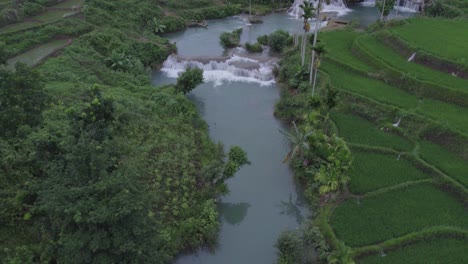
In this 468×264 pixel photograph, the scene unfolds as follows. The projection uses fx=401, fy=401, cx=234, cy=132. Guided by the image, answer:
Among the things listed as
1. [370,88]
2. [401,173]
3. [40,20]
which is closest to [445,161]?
[401,173]

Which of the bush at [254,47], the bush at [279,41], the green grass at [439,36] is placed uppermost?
the green grass at [439,36]

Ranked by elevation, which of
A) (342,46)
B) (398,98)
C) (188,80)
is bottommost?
(398,98)

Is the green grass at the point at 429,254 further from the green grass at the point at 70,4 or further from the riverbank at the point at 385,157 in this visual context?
the green grass at the point at 70,4

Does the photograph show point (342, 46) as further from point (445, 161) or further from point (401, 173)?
point (401, 173)

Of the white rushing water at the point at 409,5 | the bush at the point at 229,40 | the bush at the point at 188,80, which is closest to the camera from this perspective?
the bush at the point at 188,80

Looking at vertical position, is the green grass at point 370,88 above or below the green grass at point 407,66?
below

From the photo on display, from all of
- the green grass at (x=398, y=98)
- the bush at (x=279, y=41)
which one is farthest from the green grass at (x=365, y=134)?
the bush at (x=279, y=41)

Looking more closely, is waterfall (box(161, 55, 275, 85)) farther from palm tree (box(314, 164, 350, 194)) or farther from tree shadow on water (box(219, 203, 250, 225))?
palm tree (box(314, 164, 350, 194))

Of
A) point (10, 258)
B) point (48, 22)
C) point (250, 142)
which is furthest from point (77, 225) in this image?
point (48, 22)
